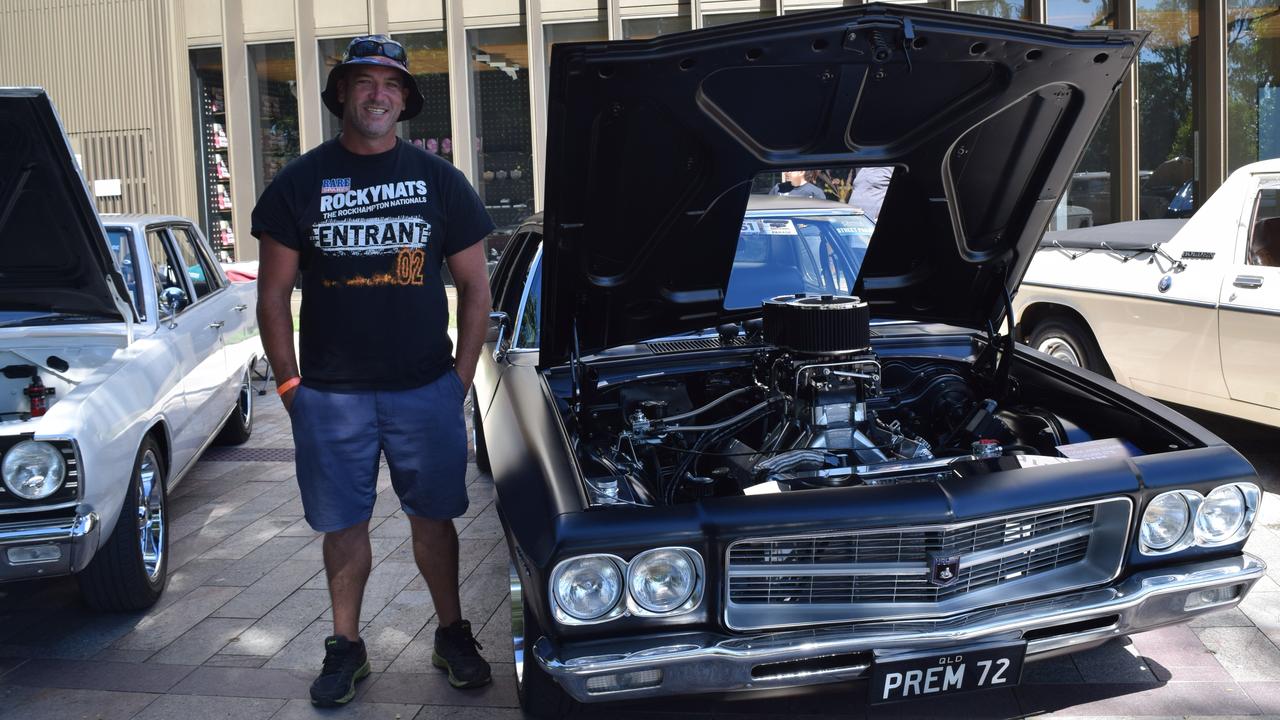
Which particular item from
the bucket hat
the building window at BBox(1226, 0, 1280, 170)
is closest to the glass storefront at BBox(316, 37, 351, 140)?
the building window at BBox(1226, 0, 1280, 170)

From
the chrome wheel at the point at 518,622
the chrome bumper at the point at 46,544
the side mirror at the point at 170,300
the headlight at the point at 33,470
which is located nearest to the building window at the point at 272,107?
the side mirror at the point at 170,300

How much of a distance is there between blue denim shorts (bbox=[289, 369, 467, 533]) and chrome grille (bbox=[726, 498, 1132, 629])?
44.0 inches

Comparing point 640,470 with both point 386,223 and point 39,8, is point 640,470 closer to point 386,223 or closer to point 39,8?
point 386,223

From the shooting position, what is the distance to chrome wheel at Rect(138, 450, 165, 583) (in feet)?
14.9

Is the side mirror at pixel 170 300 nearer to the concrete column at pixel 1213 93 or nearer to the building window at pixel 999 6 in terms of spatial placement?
the building window at pixel 999 6

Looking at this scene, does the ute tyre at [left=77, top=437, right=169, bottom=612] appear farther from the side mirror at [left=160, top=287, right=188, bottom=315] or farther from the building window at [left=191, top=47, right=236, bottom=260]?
the building window at [left=191, top=47, right=236, bottom=260]

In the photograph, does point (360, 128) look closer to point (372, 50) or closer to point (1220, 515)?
point (372, 50)

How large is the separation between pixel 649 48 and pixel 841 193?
4.27 feet

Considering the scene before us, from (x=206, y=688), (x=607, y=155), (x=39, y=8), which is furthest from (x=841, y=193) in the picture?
(x=39, y=8)

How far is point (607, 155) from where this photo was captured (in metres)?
3.43

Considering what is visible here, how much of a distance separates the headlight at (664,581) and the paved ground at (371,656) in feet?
0.99

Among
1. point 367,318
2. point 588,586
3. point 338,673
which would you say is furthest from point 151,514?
point 588,586

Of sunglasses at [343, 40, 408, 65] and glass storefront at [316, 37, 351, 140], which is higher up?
glass storefront at [316, 37, 351, 140]

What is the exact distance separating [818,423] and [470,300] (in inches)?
47.4
